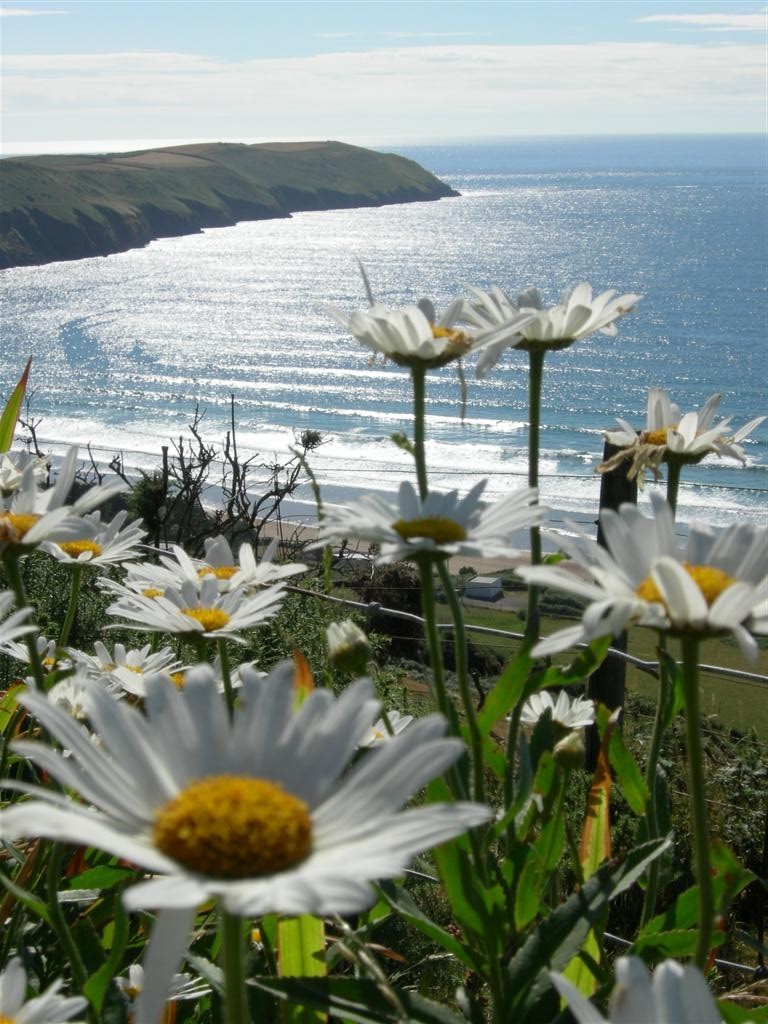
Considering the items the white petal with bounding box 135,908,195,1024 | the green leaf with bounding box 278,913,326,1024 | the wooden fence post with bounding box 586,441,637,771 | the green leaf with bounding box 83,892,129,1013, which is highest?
the white petal with bounding box 135,908,195,1024

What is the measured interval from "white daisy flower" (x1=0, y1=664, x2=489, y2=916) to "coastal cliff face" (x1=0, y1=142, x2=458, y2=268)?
73056 millimetres

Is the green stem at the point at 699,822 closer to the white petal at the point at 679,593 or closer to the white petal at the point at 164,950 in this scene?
the white petal at the point at 679,593

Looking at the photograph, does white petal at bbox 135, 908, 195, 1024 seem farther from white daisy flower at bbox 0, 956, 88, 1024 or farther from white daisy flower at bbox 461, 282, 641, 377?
white daisy flower at bbox 461, 282, 641, 377

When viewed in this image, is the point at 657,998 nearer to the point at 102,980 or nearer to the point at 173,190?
the point at 102,980

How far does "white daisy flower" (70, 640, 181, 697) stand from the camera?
1.31 metres

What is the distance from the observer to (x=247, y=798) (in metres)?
0.60

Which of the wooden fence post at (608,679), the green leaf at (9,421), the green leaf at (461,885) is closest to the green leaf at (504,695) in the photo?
the green leaf at (461,885)

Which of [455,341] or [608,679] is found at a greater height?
[455,341]

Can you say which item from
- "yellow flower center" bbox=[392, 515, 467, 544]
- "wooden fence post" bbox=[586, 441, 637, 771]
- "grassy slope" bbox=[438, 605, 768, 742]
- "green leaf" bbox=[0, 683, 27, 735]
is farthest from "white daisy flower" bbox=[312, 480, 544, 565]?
"grassy slope" bbox=[438, 605, 768, 742]

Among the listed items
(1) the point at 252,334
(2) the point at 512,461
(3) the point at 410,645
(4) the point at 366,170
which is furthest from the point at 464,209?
(3) the point at 410,645

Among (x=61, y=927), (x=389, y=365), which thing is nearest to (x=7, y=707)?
(x=61, y=927)

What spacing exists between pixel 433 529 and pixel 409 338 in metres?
0.26

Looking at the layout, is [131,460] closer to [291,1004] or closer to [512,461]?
[512,461]

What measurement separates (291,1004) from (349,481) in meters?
26.7
